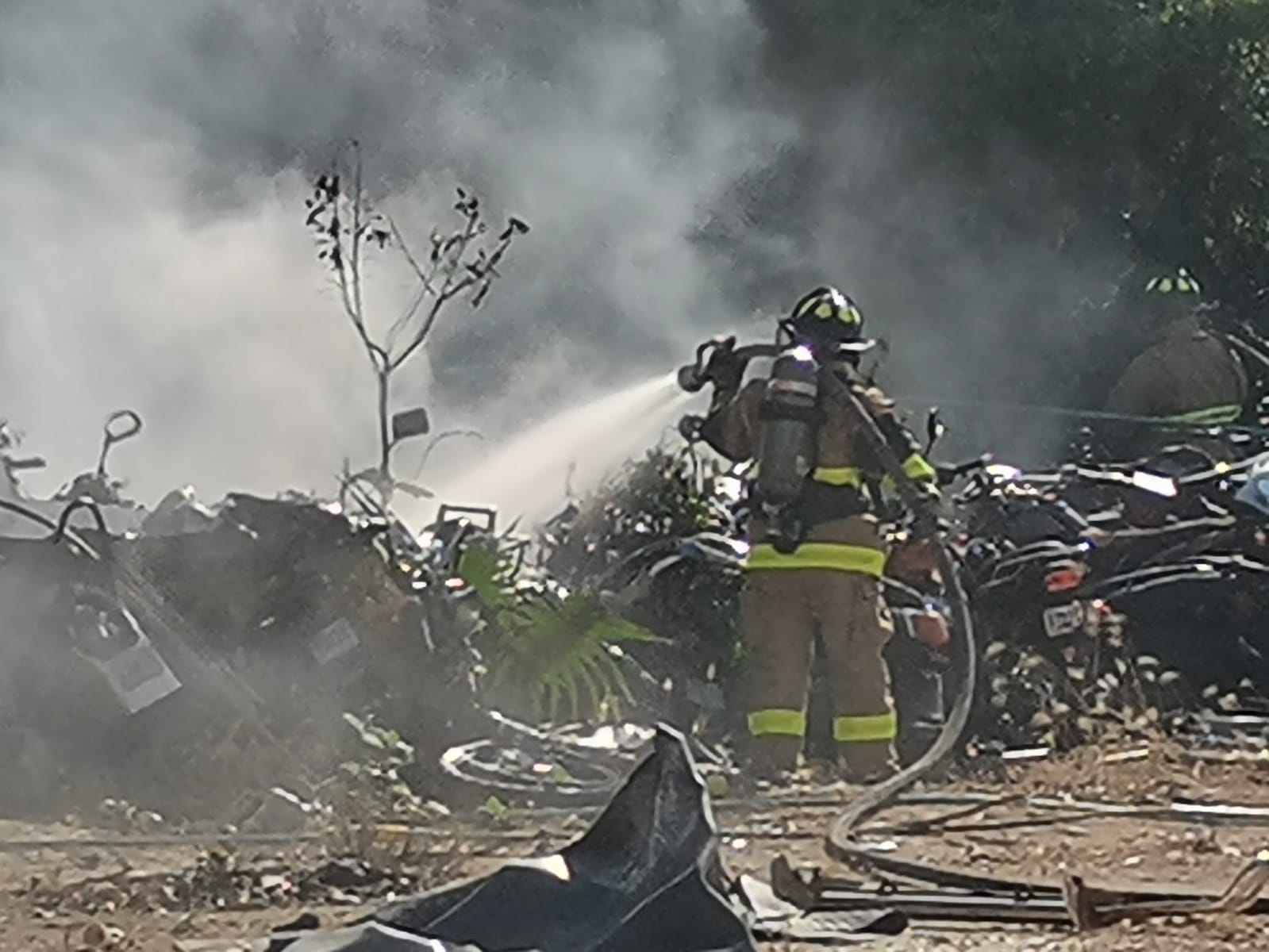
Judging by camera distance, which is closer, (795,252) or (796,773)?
(796,773)

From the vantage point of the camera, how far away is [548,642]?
832 cm

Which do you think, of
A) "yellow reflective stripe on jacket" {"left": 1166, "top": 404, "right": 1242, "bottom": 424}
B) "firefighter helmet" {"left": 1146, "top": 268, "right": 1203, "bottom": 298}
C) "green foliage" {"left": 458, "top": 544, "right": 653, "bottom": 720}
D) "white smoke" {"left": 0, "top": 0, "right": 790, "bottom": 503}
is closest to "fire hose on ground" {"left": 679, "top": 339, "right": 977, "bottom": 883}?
"green foliage" {"left": 458, "top": 544, "right": 653, "bottom": 720}

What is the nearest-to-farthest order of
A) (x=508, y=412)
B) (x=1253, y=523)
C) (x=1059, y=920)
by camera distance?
1. (x=1059, y=920)
2. (x=1253, y=523)
3. (x=508, y=412)

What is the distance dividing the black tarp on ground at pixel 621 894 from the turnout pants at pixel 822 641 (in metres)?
3.76

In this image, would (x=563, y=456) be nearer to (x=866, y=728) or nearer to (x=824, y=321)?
(x=824, y=321)

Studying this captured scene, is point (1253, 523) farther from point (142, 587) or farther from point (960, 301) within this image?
point (960, 301)

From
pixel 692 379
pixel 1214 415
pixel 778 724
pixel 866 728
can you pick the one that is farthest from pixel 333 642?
pixel 1214 415

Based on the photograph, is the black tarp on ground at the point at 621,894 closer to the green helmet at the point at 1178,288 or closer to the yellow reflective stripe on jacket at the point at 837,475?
the yellow reflective stripe on jacket at the point at 837,475

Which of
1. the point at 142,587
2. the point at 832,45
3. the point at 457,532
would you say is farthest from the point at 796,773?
the point at 832,45

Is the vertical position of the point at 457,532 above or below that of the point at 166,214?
below

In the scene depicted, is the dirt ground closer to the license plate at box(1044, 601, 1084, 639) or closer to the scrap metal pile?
the scrap metal pile

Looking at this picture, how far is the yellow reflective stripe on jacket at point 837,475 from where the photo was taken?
313 inches

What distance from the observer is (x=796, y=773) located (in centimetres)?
782

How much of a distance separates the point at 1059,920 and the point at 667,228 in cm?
1738
